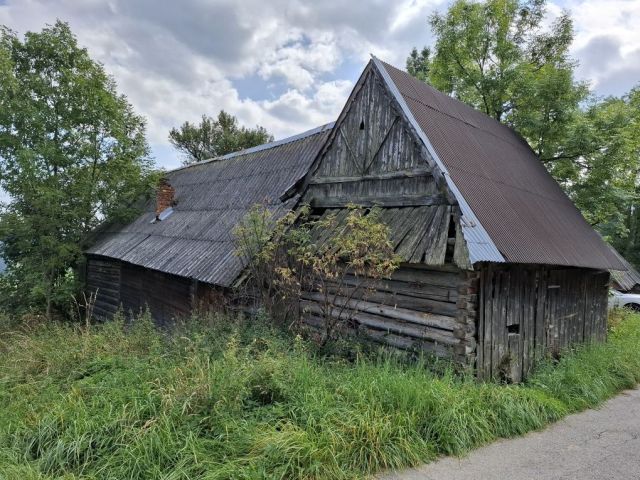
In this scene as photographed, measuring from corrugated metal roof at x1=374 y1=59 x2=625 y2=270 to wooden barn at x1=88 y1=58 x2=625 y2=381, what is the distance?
0.12ft

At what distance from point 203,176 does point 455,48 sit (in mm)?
10636

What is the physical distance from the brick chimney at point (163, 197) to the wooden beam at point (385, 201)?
7764 mm

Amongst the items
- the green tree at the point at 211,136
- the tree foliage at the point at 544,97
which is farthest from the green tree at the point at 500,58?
the green tree at the point at 211,136

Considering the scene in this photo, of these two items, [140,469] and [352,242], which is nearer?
[140,469]

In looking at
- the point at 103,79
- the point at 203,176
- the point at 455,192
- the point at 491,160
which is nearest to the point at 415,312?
the point at 455,192

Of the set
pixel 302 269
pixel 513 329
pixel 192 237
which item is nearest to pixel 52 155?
pixel 192 237

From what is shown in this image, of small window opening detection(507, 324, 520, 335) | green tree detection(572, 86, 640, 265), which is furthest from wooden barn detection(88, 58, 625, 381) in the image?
green tree detection(572, 86, 640, 265)

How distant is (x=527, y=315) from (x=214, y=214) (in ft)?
28.8

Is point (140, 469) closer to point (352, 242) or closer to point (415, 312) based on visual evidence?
point (352, 242)

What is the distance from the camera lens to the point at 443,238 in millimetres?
6410

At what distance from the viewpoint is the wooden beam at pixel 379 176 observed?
7.34 meters

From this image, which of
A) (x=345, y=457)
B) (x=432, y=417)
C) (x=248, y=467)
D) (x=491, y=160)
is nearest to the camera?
(x=248, y=467)

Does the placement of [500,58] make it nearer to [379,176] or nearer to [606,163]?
[606,163]

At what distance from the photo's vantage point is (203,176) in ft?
53.6
